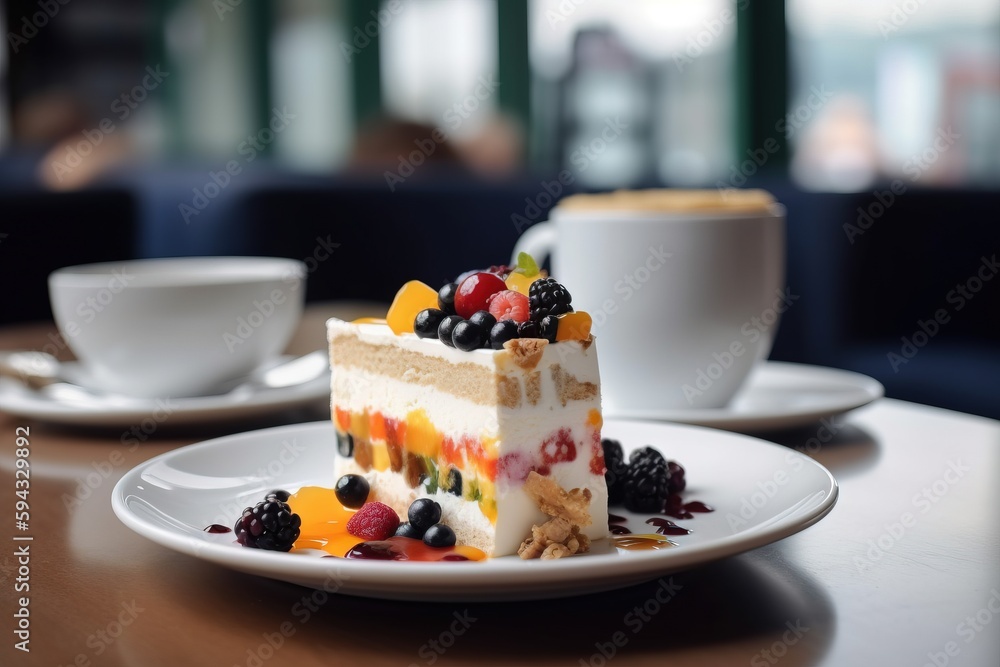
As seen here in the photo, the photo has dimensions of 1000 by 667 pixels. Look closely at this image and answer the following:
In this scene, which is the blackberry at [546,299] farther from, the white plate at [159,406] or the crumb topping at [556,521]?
the white plate at [159,406]

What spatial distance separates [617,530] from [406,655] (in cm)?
30

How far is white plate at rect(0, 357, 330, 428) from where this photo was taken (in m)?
1.34

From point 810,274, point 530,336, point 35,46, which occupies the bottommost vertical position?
point 810,274

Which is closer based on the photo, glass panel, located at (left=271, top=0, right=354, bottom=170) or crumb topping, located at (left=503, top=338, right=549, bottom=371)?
crumb topping, located at (left=503, top=338, right=549, bottom=371)

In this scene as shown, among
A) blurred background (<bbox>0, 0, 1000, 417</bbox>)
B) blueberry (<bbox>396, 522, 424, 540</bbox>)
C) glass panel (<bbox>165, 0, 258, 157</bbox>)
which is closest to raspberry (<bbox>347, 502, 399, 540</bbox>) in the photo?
blueberry (<bbox>396, 522, 424, 540</bbox>)

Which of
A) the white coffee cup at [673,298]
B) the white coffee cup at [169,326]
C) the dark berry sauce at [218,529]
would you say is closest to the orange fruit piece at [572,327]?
the dark berry sauce at [218,529]

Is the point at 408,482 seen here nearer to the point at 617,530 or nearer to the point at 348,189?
the point at 617,530

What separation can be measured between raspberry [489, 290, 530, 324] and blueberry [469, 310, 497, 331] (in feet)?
0.04

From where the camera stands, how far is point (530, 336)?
0.92 m

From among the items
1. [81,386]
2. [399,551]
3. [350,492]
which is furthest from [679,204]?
[81,386]

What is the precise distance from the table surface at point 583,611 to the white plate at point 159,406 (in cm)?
31

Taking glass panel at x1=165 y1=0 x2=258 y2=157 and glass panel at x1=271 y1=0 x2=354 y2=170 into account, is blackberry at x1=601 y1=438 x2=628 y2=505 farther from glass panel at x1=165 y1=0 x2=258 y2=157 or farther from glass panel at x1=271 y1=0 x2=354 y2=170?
glass panel at x1=165 y1=0 x2=258 y2=157

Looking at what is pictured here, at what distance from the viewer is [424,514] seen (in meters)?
0.93

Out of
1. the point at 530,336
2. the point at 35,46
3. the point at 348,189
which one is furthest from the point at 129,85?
the point at 530,336
